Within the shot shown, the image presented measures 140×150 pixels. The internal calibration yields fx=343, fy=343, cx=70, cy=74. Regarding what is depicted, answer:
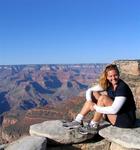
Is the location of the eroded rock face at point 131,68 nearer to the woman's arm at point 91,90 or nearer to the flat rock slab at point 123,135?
the woman's arm at point 91,90

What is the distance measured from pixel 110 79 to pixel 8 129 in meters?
186

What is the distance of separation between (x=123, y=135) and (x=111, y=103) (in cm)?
97

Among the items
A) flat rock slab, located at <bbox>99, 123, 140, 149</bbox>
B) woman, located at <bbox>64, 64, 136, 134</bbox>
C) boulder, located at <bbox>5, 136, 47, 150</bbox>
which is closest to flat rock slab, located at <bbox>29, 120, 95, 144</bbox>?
woman, located at <bbox>64, 64, 136, 134</bbox>

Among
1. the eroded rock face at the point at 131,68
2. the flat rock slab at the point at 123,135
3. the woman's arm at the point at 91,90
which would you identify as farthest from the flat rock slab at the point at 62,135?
the eroded rock face at the point at 131,68

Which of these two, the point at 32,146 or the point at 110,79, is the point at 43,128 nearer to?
the point at 32,146

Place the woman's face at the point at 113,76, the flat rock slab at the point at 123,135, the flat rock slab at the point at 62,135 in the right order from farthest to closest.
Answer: the flat rock slab at the point at 62,135 < the woman's face at the point at 113,76 < the flat rock slab at the point at 123,135

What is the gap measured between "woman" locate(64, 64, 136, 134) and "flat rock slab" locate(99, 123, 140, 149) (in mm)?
177

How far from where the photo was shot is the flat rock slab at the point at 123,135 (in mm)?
8711

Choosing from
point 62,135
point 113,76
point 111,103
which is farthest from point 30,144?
point 113,76

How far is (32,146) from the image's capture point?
916cm

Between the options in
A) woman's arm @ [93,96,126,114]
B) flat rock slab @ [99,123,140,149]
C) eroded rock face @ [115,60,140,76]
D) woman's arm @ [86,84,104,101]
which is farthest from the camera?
eroded rock face @ [115,60,140,76]

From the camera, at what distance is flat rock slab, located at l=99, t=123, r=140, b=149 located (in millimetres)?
8711

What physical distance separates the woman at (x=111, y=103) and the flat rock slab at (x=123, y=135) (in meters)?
0.18

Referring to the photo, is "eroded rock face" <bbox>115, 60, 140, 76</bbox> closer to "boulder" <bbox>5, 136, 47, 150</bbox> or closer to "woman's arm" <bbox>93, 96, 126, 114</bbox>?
"woman's arm" <bbox>93, 96, 126, 114</bbox>
